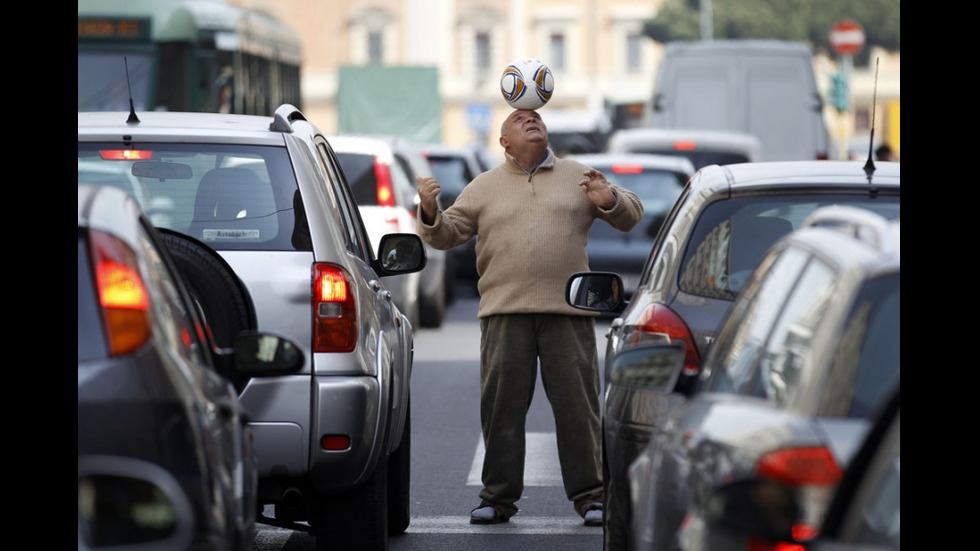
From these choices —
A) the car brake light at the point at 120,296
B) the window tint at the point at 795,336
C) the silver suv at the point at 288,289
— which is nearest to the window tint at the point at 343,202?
the silver suv at the point at 288,289

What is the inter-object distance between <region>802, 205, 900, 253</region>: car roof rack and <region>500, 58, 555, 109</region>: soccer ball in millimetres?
4014

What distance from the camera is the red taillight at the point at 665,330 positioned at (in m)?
6.17

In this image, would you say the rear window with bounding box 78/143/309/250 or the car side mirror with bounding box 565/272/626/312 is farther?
the car side mirror with bounding box 565/272/626/312

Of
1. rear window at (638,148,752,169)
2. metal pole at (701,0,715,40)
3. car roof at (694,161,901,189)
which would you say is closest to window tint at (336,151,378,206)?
rear window at (638,148,752,169)

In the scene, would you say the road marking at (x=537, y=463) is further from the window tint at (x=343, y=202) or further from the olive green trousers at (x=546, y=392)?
the window tint at (x=343, y=202)

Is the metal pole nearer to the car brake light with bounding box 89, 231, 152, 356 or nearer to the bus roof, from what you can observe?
the bus roof

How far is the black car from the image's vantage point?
3672 millimetres

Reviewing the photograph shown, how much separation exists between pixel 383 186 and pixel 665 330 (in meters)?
8.78

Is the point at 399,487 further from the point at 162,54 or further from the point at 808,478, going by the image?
the point at 162,54
